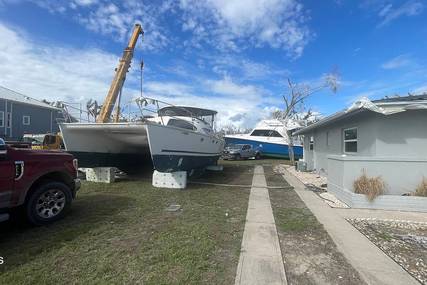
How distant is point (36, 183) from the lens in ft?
17.2

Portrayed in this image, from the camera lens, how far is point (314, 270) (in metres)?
3.69

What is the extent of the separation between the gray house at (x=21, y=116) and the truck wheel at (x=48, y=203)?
21.8 meters

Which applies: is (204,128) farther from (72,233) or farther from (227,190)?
(72,233)

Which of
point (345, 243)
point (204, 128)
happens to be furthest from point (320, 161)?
point (345, 243)

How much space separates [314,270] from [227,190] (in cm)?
581

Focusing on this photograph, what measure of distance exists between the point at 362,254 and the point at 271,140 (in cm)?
2356

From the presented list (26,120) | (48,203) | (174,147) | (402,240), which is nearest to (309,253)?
(402,240)

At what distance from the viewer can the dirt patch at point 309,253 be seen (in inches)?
138

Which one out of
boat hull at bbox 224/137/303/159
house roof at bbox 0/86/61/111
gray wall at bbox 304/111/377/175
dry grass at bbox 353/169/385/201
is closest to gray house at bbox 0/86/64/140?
house roof at bbox 0/86/61/111

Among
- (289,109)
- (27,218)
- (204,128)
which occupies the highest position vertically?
(289,109)

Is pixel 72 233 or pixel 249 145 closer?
pixel 72 233

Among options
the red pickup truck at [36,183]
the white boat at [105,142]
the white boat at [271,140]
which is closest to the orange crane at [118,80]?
the white boat at [105,142]

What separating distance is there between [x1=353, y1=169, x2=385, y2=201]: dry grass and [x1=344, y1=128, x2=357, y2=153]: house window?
2506 mm

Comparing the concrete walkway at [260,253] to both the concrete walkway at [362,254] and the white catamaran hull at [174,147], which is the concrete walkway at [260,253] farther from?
the white catamaran hull at [174,147]
